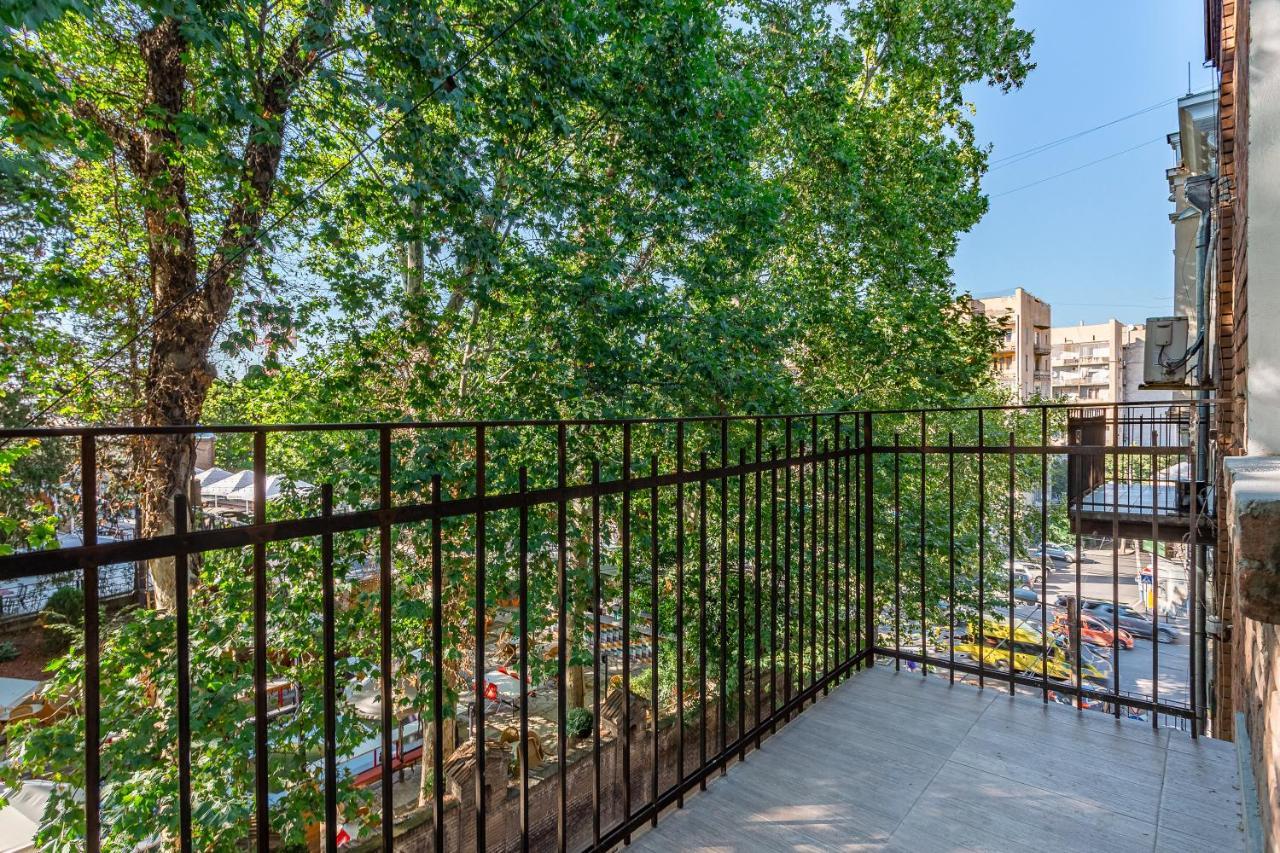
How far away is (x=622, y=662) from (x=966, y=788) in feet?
4.72

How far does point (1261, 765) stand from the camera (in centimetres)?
135

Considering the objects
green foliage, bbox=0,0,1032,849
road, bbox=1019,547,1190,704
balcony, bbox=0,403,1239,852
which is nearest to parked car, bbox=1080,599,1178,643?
road, bbox=1019,547,1190,704

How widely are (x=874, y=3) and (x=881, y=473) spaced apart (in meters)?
6.80

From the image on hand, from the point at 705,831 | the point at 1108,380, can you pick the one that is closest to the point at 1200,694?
the point at 705,831

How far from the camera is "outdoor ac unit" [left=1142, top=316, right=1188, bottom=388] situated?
5.14m

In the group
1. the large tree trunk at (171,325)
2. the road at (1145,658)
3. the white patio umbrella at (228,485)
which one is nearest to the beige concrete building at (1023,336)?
the road at (1145,658)

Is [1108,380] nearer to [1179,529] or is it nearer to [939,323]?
[939,323]

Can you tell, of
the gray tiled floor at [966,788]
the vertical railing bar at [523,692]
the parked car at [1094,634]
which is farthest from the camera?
the parked car at [1094,634]

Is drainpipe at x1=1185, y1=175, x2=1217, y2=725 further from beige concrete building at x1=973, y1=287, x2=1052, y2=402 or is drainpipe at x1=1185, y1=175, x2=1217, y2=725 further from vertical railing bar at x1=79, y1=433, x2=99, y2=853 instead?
beige concrete building at x1=973, y1=287, x2=1052, y2=402

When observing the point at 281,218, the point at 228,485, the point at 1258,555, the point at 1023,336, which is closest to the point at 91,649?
the point at 1258,555

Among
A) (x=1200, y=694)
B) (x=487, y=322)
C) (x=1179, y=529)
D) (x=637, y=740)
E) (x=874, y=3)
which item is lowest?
(x=637, y=740)

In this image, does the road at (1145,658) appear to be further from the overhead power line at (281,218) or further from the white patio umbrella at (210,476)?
the white patio umbrella at (210,476)

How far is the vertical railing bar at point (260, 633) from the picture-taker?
1061mm

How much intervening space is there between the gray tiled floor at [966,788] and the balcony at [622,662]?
1 cm
